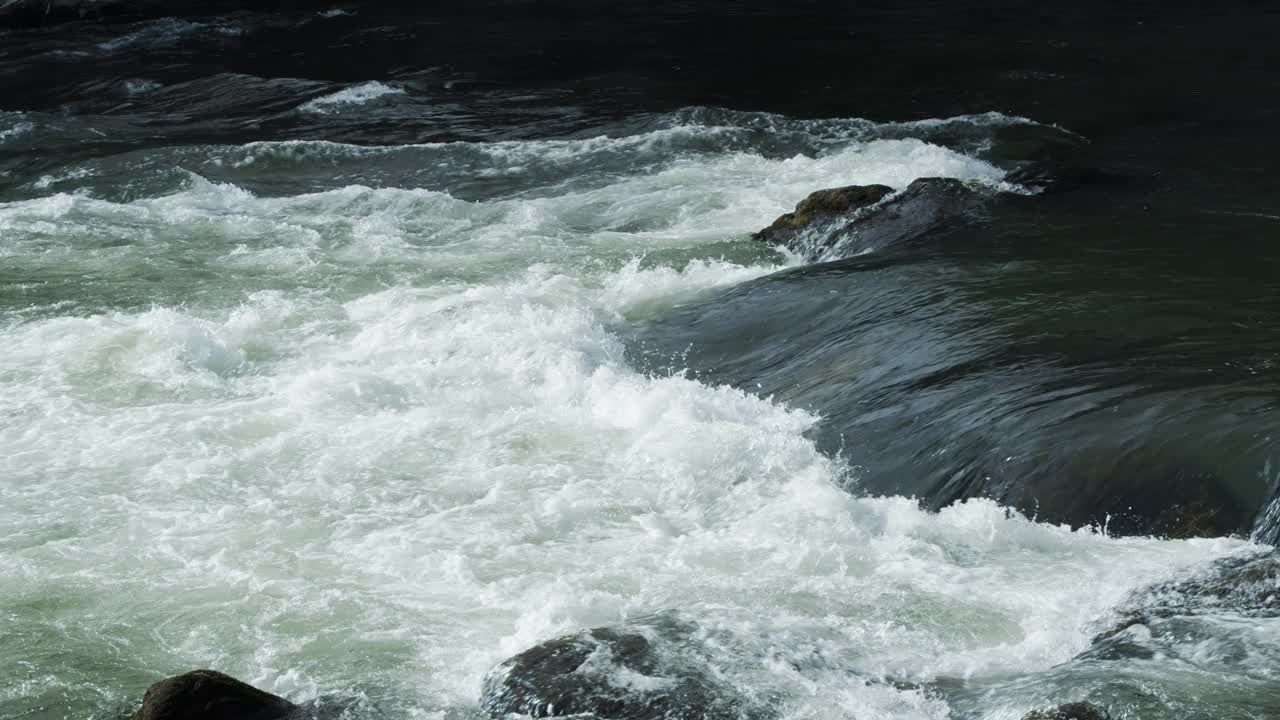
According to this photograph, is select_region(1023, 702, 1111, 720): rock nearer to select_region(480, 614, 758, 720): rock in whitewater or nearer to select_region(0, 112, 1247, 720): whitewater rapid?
select_region(0, 112, 1247, 720): whitewater rapid

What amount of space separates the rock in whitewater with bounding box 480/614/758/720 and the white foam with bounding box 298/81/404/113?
45.3 ft

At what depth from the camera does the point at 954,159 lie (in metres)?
14.0

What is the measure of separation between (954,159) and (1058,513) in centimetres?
795

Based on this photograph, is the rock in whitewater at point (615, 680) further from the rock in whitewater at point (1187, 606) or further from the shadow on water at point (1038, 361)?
the shadow on water at point (1038, 361)

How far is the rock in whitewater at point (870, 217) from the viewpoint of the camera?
10.9 m

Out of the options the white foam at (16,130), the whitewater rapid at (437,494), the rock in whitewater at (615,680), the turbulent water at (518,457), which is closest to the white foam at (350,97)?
the white foam at (16,130)

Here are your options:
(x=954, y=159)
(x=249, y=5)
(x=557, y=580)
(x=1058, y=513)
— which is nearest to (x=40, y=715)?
(x=557, y=580)

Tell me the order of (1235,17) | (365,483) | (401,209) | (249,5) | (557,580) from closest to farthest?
(557,580) < (365,483) < (401,209) < (1235,17) < (249,5)

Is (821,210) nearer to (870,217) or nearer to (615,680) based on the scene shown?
(870,217)

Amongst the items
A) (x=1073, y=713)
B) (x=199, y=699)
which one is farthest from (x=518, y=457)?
(x=1073, y=713)

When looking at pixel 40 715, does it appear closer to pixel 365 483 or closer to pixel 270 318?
pixel 365 483

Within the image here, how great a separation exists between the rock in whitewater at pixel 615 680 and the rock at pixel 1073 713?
3.30ft

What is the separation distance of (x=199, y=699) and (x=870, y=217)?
294 inches

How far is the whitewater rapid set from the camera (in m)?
5.77
